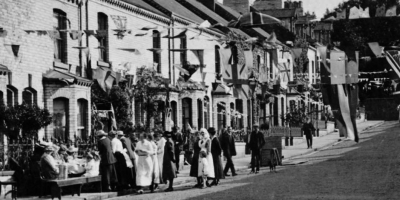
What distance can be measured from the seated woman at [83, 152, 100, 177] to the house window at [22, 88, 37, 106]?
3988 millimetres

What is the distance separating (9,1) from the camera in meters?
24.2

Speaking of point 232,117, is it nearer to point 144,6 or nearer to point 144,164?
point 144,6

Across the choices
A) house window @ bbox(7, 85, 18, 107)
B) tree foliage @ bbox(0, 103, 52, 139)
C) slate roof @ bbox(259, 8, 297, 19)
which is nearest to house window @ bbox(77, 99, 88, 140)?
house window @ bbox(7, 85, 18, 107)

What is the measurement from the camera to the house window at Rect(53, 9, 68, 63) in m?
27.2

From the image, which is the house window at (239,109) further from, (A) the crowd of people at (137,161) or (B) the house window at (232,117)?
(A) the crowd of people at (137,161)

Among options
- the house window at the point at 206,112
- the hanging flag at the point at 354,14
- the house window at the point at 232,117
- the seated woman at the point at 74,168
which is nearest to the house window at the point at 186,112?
the house window at the point at 206,112

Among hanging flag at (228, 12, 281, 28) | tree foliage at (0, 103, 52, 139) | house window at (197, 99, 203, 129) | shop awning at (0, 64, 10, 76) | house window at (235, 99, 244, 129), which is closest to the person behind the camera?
hanging flag at (228, 12, 281, 28)

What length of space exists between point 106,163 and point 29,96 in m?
4.57

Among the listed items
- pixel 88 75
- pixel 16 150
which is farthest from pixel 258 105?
pixel 16 150

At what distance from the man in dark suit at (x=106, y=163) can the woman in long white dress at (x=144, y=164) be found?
2.27 ft

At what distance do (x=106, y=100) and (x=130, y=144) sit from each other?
24.9ft

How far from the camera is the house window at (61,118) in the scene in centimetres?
2662

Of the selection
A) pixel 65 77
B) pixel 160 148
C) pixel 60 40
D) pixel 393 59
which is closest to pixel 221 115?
pixel 393 59

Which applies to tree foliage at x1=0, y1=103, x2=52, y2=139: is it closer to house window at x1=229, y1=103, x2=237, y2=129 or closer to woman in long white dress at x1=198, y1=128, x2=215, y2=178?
woman in long white dress at x1=198, y1=128, x2=215, y2=178
